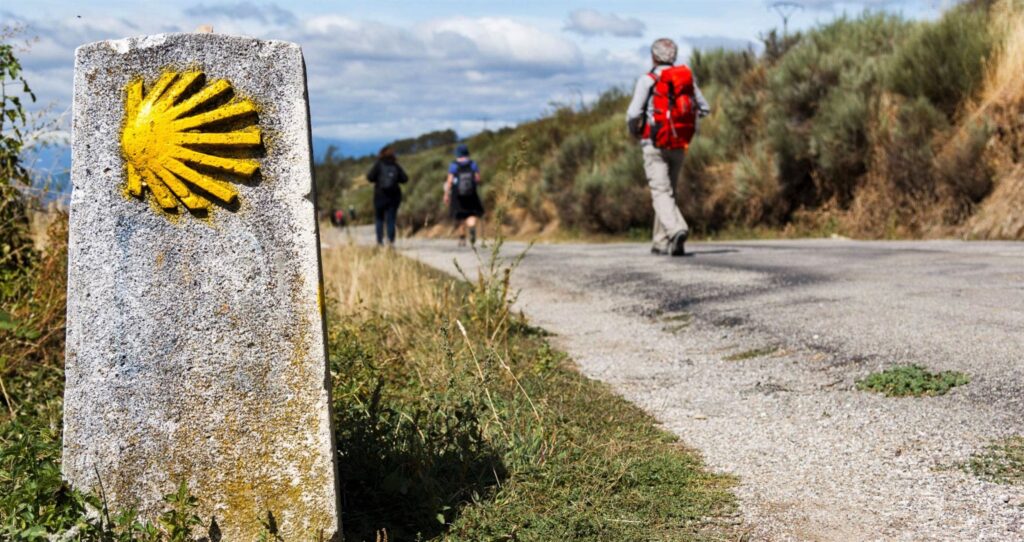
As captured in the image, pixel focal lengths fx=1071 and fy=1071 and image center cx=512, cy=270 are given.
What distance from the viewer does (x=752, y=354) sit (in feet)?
21.1

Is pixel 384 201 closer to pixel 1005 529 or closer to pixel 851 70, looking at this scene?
pixel 851 70

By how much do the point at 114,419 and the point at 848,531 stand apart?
2.34m

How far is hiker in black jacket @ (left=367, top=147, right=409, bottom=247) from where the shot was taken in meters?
16.0

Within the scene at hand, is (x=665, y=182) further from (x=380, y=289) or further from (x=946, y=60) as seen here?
(x=946, y=60)

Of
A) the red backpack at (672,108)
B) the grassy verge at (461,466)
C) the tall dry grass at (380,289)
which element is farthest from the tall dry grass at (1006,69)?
the grassy verge at (461,466)

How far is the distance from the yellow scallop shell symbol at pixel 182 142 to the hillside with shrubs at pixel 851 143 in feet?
22.9

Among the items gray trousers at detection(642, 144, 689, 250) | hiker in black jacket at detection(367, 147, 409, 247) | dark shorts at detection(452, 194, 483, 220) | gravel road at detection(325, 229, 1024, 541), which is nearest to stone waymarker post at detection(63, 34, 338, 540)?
gravel road at detection(325, 229, 1024, 541)

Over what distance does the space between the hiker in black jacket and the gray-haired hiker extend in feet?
17.6

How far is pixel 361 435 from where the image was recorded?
13.1 feet

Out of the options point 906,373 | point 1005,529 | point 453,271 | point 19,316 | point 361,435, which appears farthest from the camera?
point 453,271

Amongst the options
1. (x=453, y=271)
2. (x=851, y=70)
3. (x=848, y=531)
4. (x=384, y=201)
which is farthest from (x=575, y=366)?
(x=851, y=70)

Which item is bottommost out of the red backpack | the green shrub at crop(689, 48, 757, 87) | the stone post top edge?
the stone post top edge

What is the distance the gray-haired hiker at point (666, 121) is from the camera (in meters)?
11.1

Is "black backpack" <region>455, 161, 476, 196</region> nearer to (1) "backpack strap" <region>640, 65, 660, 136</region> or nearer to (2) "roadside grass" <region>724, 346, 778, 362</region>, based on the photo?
(1) "backpack strap" <region>640, 65, 660, 136</region>
